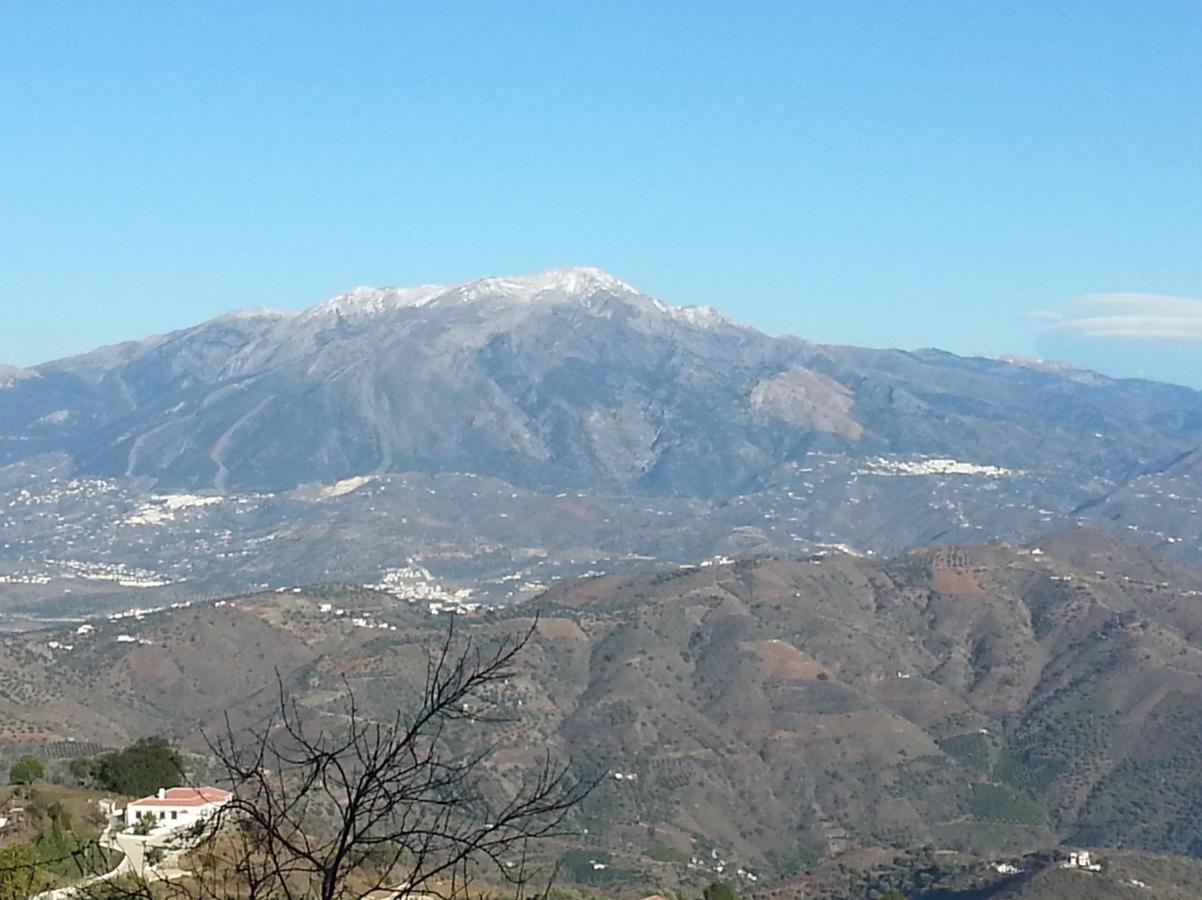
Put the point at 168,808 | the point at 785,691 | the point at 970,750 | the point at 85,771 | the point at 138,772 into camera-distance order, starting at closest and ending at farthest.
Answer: the point at 168,808, the point at 138,772, the point at 85,771, the point at 970,750, the point at 785,691

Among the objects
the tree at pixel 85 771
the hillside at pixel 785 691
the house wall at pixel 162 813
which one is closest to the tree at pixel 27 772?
the tree at pixel 85 771

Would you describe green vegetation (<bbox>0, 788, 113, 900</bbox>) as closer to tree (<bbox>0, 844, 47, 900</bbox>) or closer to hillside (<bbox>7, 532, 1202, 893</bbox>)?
tree (<bbox>0, 844, 47, 900</bbox>)

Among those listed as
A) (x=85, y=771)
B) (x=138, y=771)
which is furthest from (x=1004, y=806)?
(x=138, y=771)

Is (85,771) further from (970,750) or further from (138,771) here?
(970,750)

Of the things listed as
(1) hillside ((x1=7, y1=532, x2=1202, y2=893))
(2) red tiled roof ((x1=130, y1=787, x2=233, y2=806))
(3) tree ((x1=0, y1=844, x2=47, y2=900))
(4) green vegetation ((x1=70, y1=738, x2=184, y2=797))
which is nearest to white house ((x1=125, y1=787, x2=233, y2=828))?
(2) red tiled roof ((x1=130, y1=787, x2=233, y2=806))

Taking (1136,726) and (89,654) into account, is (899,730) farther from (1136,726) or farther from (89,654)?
(89,654)
